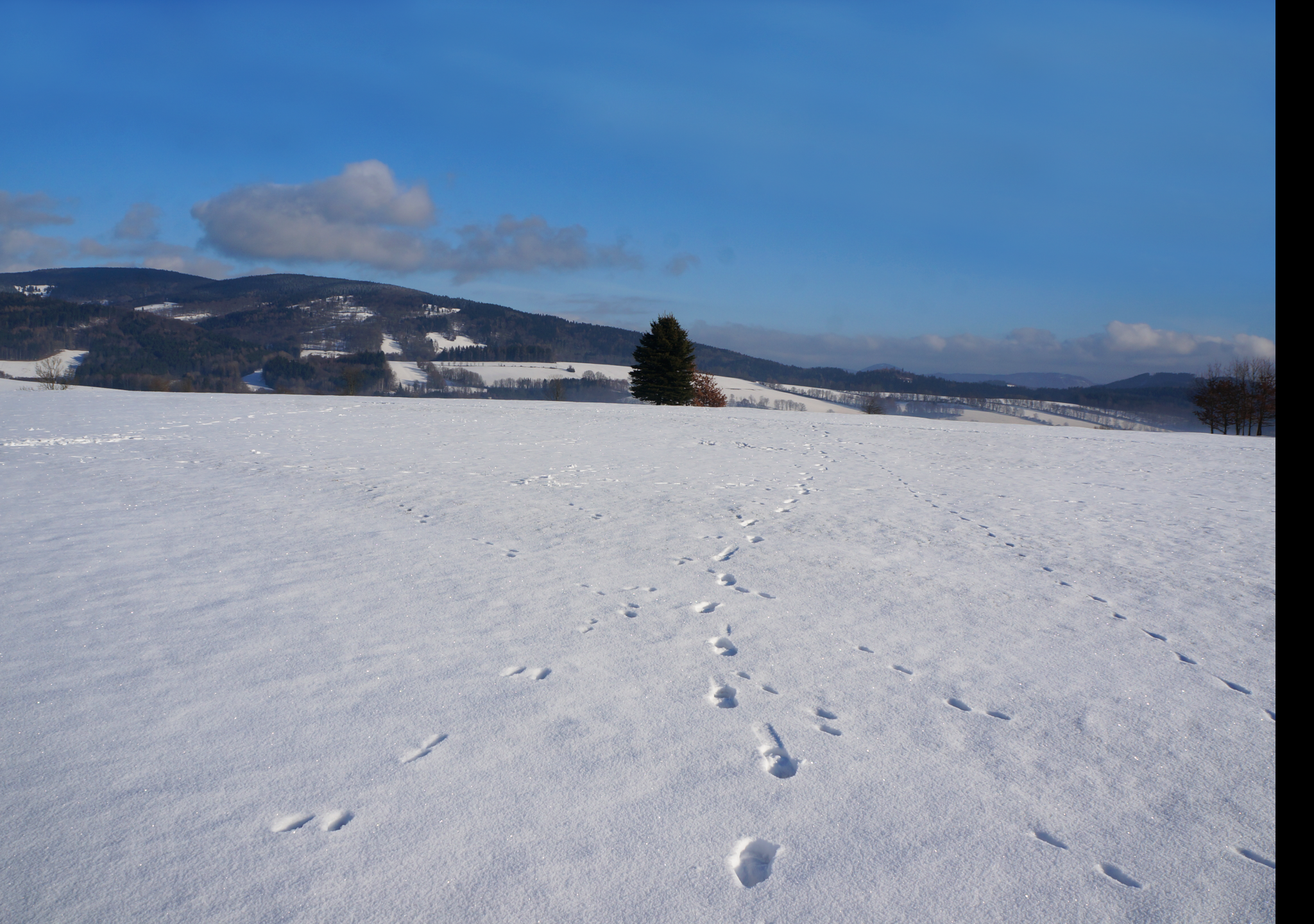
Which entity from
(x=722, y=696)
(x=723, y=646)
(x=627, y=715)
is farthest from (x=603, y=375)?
(x=627, y=715)

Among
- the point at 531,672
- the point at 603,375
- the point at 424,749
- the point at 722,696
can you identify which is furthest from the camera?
the point at 603,375

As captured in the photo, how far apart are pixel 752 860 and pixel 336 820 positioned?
2.05m

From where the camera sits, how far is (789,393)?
135 metres

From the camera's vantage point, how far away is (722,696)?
15.6ft

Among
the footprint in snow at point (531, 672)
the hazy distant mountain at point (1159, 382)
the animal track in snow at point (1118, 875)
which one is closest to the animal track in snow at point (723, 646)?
the footprint in snow at point (531, 672)

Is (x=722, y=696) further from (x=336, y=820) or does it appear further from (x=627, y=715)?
(x=336, y=820)

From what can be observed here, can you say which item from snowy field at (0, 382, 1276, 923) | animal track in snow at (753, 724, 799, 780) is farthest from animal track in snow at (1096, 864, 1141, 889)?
animal track in snow at (753, 724, 799, 780)

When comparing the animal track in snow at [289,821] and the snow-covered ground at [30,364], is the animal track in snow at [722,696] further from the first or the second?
the snow-covered ground at [30,364]

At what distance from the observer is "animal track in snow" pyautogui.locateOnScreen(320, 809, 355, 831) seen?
11.0 feet

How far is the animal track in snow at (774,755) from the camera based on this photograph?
391 centimetres

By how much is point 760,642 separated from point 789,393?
132 metres

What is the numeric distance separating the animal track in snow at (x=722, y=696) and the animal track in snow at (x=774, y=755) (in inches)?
12.3

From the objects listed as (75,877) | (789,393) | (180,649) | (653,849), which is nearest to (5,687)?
(180,649)
